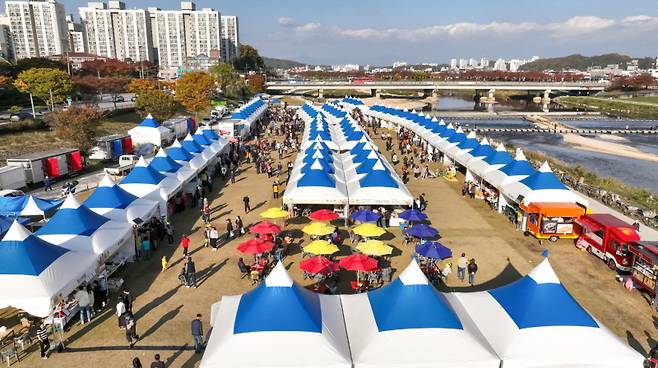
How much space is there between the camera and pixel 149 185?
57.5ft

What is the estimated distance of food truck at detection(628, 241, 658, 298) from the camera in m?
12.1

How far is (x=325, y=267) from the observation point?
12109 millimetres

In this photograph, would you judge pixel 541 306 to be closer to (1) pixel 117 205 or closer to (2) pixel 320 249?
(2) pixel 320 249

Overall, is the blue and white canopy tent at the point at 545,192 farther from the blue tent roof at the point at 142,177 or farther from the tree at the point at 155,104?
the tree at the point at 155,104

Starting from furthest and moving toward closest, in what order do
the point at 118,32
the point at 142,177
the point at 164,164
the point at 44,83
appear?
the point at 118,32, the point at 44,83, the point at 164,164, the point at 142,177

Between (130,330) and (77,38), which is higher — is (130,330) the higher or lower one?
the lower one

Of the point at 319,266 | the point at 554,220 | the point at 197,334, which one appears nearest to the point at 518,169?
the point at 554,220

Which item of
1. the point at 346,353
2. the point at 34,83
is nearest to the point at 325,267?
the point at 346,353

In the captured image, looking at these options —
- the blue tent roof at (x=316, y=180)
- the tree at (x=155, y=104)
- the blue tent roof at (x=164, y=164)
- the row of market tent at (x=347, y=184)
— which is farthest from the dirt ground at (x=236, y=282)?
the tree at (x=155, y=104)

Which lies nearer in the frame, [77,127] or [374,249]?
[374,249]

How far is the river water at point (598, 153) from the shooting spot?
3425 centimetres

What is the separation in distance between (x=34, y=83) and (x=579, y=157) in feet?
168

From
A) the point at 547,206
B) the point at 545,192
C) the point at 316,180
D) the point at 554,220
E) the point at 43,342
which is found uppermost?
the point at 316,180

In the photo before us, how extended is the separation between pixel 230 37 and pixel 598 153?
148 m
